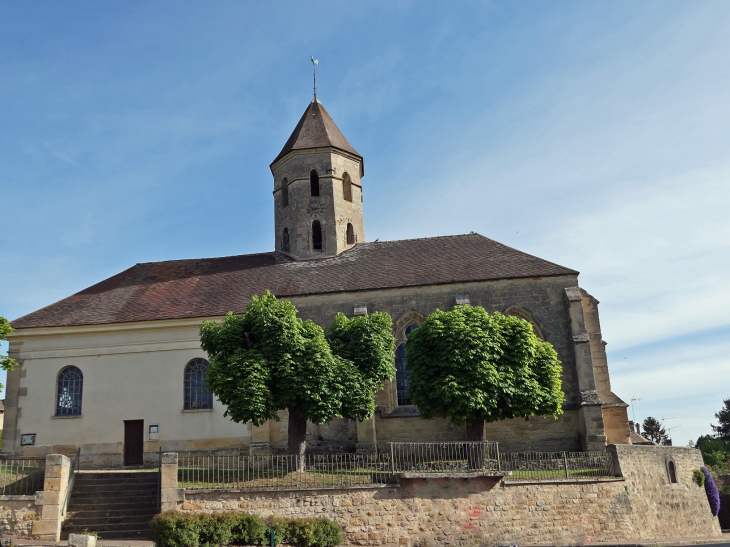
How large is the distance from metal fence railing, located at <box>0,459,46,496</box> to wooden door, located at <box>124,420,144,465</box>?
6912 millimetres

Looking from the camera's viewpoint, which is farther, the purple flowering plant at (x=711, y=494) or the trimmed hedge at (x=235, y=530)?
the purple flowering plant at (x=711, y=494)

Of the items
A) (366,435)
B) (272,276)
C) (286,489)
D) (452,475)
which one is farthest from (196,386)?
(452,475)

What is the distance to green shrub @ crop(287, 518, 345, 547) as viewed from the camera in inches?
661

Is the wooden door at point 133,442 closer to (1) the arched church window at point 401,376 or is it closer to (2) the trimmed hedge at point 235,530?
(2) the trimmed hedge at point 235,530

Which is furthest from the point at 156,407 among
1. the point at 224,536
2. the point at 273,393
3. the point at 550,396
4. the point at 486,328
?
the point at 550,396

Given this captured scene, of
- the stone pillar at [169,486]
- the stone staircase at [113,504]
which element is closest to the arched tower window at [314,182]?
the stone staircase at [113,504]

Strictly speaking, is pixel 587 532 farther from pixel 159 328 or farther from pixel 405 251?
pixel 159 328

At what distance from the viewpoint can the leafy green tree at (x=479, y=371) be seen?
2156 centimetres

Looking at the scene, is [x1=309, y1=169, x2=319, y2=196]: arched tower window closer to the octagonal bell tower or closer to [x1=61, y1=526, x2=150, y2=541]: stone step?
the octagonal bell tower

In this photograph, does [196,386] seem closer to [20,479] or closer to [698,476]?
[20,479]

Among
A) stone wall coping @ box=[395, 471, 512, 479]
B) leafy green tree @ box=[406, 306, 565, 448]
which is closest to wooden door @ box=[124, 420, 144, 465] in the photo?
leafy green tree @ box=[406, 306, 565, 448]

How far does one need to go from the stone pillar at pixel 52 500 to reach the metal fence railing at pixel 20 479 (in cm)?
83

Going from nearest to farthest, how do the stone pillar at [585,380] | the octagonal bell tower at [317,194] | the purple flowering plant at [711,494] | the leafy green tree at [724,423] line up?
the stone pillar at [585,380], the purple flowering plant at [711,494], the octagonal bell tower at [317,194], the leafy green tree at [724,423]

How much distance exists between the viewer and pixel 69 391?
27.3m
